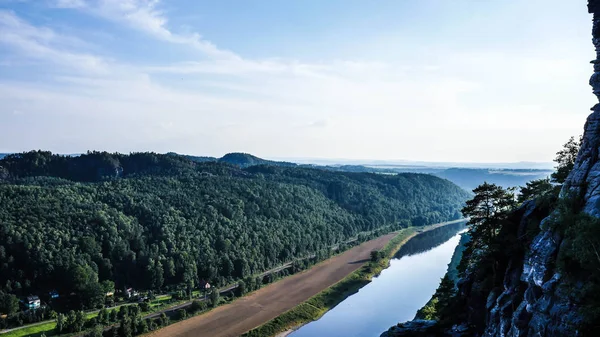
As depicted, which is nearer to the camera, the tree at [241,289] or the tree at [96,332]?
the tree at [96,332]

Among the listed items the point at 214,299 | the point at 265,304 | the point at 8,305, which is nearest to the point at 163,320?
the point at 214,299

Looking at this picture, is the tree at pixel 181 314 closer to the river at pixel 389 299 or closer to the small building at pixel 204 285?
the small building at pixel 204 285

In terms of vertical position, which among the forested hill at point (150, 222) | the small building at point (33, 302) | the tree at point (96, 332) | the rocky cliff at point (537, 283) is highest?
the rocky cliff at point (537, 283)

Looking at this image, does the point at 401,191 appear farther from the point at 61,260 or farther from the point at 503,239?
the point at 503,239

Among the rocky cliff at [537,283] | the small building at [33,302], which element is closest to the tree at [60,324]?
the small building at [33,302]

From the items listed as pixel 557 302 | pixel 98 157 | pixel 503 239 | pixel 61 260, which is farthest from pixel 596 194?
pixel 98 157

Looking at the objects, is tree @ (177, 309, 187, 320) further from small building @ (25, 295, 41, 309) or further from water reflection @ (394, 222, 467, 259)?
water reflection @ (394, 222, 467, 259)
